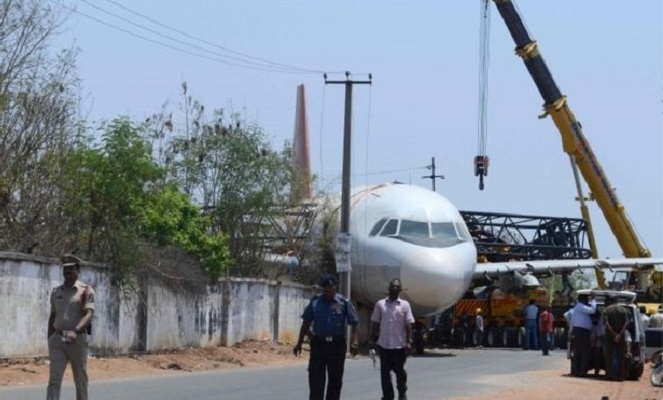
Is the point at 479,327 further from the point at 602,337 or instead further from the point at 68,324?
the point at 68,324

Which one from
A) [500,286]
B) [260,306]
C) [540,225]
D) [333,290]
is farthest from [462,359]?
[540,225]

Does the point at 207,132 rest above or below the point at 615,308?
above

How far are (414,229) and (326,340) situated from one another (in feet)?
64.1

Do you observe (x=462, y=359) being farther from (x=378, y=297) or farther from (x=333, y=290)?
(x=333, y=290)

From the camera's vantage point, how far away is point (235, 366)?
2812 centimetres

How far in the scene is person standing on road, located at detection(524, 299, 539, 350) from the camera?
42.1 meters

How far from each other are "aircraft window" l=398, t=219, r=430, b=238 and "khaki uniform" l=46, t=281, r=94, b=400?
2067 cm

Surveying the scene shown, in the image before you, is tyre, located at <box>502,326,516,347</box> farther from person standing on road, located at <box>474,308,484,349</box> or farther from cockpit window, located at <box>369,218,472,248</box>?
cockpit window, located at <box>369,218,472,248</box>

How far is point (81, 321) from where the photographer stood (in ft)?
44.9

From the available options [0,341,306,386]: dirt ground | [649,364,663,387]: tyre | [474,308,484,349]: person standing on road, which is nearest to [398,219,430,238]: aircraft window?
[0,341,306,386]: dirt ground

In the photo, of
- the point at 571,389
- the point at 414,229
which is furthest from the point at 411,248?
the point at 571,389

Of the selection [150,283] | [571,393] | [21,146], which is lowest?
[571,393]

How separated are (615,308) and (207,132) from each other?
16903mm

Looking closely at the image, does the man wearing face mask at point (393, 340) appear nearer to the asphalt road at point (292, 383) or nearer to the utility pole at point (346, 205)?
the asphalt road at point (292, 383)
